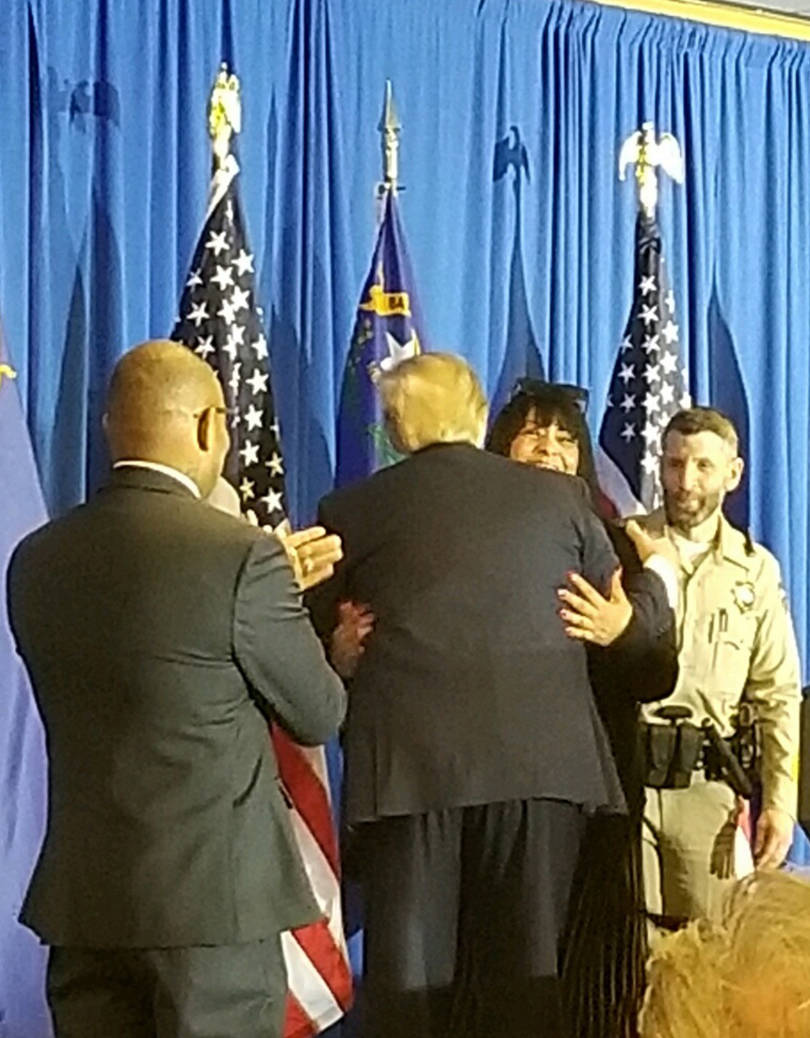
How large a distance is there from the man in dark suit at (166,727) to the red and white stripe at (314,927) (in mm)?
773

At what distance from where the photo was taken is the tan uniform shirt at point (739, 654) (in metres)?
3.50

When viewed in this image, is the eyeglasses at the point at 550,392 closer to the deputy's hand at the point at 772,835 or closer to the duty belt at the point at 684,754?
the duty belt at the point at 684,754

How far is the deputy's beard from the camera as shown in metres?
3.54

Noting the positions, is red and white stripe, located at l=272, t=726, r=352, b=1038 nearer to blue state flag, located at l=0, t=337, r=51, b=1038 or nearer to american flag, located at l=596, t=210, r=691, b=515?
blue state flag, located at l=0, t=337, r=51, b=1038

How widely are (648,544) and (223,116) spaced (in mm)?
1157

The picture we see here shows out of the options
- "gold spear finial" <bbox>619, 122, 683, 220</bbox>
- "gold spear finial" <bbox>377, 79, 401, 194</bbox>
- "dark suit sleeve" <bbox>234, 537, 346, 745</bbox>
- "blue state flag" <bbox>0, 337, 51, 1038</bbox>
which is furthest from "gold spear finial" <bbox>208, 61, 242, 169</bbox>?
"dark suit sleeve" <bbox>234, 537, 346, 745</bbox>

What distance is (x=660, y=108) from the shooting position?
4270 millimetres

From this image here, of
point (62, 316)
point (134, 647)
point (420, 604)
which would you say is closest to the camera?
point (134, 647)

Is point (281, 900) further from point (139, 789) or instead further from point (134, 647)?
point (134, 647)

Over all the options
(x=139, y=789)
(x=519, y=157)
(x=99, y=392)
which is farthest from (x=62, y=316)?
(x=139, y=789)

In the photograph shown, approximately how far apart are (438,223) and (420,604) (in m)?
1.32

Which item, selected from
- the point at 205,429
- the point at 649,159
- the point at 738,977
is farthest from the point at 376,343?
the point at 738,977

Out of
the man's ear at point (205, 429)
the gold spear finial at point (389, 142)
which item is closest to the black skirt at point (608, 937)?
the man's ear at point (205, 429)

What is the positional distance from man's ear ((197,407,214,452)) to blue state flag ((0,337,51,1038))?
88 centimetres
